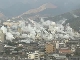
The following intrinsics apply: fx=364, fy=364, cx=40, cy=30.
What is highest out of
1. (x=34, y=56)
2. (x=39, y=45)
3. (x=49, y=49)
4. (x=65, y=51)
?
(x=39, y=45)

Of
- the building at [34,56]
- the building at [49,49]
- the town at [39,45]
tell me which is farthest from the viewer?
the building at [49,49]

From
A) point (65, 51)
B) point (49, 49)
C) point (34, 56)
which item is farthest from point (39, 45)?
point (34, 56)

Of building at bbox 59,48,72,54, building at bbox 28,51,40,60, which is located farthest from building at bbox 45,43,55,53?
building at bbox 28,51,40,60

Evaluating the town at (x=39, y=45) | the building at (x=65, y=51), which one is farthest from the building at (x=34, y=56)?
the building at (x=65, y=51)

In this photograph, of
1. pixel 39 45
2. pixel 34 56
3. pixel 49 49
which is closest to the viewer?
pixel 34 56

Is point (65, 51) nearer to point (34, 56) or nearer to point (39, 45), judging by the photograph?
point (34, 56)

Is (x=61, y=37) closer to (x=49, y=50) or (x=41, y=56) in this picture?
(x=49, y=50)

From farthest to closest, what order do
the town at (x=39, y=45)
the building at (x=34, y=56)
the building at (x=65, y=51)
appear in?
1. the building at (x=65, y=51)
2. the town at (x=39, y=45)
3. the building at (x=34, y=56)

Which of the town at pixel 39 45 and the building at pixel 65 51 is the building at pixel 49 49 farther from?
the building at pixel 65 51

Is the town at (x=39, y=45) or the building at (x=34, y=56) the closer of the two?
the building at (x=34, y=56)

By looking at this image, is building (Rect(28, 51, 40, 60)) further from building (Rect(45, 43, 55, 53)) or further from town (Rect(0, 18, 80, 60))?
building (Rect(45, 43, 55, 53))

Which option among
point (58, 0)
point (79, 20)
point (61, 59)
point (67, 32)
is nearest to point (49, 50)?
point (61, 59)
